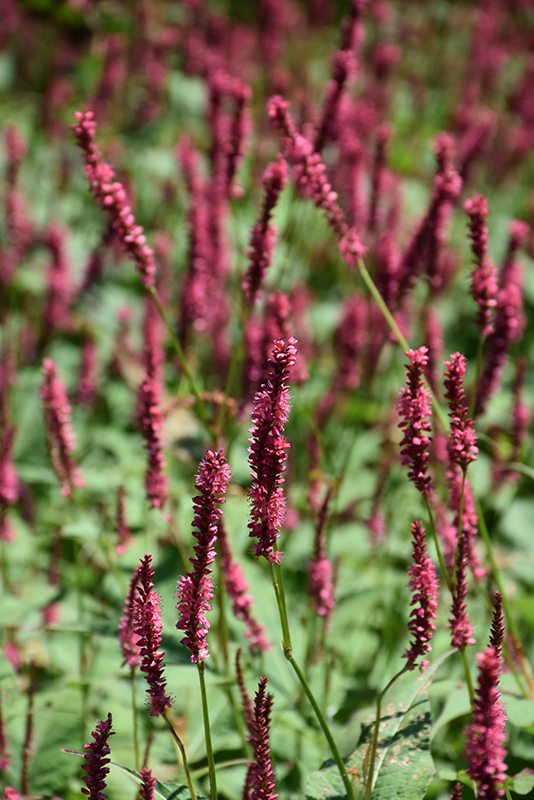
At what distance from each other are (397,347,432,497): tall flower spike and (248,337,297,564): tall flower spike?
0.24m

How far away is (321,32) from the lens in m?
8.84

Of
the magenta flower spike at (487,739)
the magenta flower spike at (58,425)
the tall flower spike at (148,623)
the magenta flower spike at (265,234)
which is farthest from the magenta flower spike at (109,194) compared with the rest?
the magenta flower spike at (487,739)

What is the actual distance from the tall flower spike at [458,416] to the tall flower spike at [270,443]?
0.32 m

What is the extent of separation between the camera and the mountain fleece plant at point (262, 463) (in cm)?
153

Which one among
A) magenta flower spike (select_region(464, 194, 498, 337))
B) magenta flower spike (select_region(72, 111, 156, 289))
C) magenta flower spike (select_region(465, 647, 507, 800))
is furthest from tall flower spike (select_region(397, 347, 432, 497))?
magenta flower spike (select_region(72, 111, 156, 289))

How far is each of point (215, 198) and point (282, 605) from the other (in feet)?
8.52

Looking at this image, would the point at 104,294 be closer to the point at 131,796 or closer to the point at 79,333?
the point at 79,333

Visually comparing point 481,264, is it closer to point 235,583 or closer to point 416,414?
point 416,414

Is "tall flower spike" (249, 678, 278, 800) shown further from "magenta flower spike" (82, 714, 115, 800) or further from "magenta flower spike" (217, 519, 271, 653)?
"magenta flower spike" (217, 519, 271, 653)

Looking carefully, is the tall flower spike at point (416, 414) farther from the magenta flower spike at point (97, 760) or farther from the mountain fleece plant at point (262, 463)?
the magenta flower spike at point (97, 760)

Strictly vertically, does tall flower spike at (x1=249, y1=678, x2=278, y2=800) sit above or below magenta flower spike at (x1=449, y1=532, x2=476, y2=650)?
below

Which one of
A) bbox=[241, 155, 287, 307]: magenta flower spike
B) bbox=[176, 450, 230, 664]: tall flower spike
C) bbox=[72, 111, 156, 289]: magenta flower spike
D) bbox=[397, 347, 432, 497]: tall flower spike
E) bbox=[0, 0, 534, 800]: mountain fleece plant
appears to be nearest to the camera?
bbox=[176, 450, 230, 664]: tall flower spike

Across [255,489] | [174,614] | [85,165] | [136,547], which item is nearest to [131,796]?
[174,614]

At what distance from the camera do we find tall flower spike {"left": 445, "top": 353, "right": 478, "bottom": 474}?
57.6 inches
